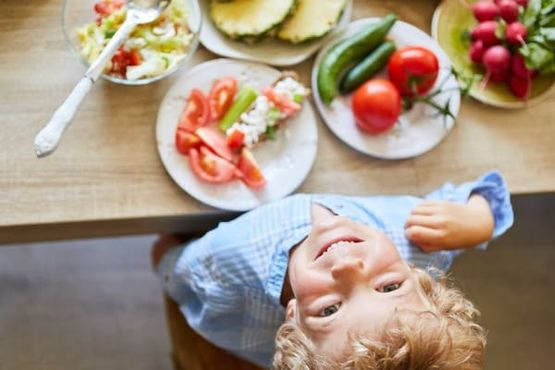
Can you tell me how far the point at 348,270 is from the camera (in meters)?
1.10

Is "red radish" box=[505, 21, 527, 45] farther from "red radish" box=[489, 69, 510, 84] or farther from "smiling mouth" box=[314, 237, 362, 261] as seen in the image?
"smiling mouth" box=[314, 237, 362, 261]

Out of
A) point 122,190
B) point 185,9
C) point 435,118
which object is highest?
point 185,9

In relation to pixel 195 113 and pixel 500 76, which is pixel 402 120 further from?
pixel 195 113

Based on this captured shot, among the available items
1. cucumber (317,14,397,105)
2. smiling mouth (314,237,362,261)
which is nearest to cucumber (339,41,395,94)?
cucumber (317,14,397,105)

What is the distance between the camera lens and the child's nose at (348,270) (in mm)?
1098

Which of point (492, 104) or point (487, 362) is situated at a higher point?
point (492, 104)

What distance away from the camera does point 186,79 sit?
1416 mm

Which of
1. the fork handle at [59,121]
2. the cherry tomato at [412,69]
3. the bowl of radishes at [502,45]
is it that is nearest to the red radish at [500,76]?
the bowl of radishes at [502,45]

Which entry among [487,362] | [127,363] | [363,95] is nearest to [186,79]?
[363,95]

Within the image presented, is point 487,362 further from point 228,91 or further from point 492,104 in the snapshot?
point 228,91

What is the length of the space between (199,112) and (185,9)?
0.56 feet

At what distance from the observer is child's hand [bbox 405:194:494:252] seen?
53.6 inches

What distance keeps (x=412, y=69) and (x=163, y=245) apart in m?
0.58

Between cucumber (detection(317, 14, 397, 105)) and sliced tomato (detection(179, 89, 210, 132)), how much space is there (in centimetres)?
20
